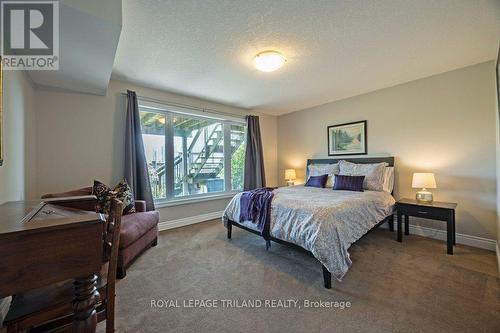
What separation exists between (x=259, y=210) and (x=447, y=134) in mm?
2959

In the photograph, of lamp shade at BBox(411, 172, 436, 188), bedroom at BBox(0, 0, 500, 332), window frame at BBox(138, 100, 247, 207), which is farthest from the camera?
window frame at BBox(138, 100, 247, 207)

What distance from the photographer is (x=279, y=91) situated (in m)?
3.68

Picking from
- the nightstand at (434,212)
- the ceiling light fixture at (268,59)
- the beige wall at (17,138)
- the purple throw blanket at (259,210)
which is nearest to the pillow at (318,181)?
the nightstand at (434,212)

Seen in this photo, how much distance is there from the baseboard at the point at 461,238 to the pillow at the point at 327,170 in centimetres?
139

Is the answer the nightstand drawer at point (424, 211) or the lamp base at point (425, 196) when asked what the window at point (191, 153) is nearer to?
the nightstand drawer at point (424, 211)

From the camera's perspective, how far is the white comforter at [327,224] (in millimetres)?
1854

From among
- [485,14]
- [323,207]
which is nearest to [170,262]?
[323,207]

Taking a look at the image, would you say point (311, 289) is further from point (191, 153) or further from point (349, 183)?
point (191, 153)

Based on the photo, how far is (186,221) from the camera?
386 centimetres

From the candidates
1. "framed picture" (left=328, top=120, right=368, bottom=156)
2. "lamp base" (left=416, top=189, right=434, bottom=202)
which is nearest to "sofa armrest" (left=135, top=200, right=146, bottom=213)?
"framed picture" (left=328, top=120, right=368, bottom=156)

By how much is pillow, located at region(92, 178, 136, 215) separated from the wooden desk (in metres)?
1.59

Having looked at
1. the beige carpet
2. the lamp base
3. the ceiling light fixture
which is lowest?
the beige carpet

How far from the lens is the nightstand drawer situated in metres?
2.53

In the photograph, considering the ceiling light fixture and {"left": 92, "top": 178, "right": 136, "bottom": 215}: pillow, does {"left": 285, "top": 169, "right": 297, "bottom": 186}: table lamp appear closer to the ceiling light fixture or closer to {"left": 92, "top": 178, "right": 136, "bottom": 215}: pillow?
the ceiling light fixture
